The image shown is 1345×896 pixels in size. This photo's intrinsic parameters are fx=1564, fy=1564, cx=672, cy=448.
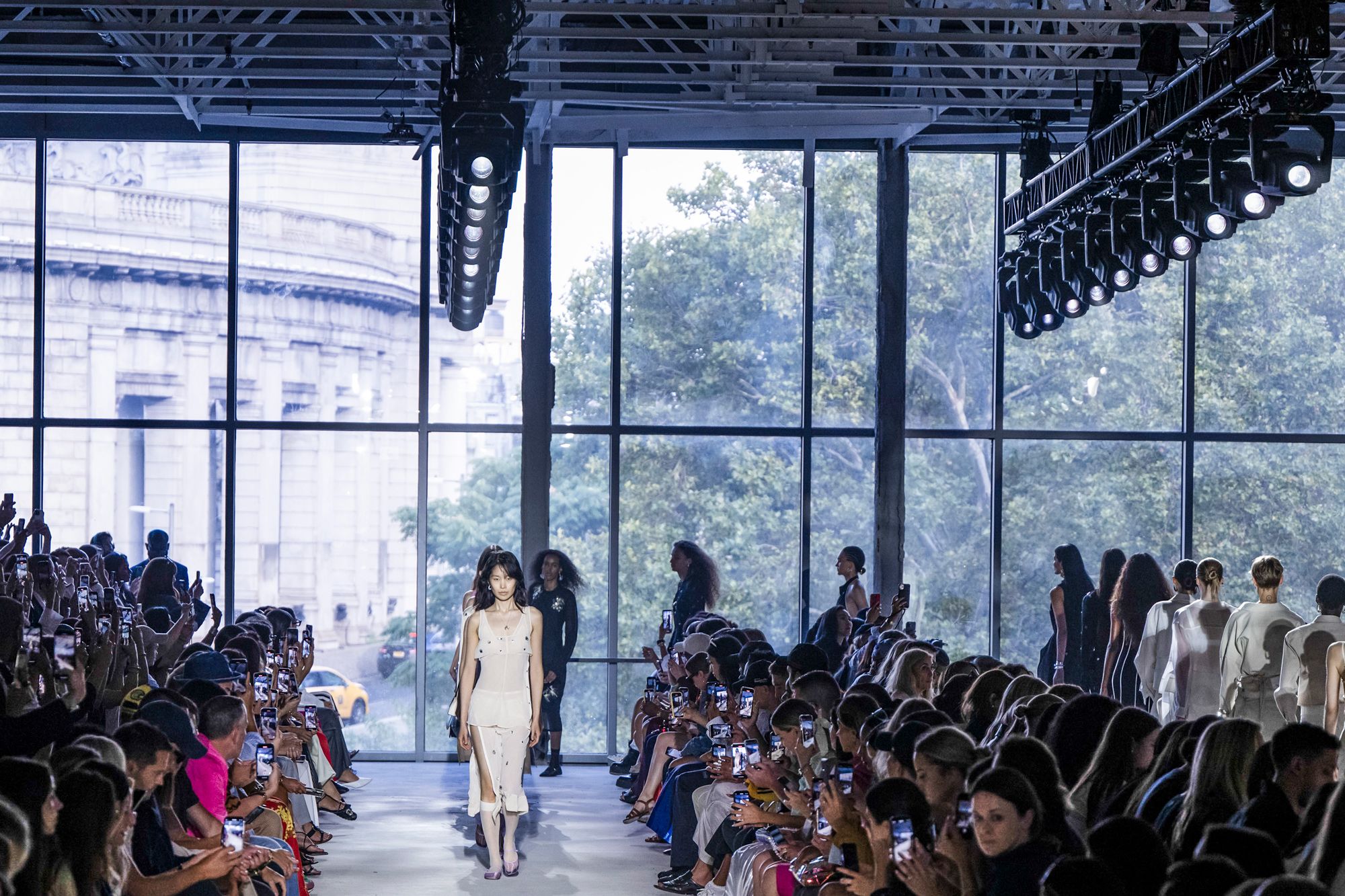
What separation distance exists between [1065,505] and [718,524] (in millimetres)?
2537

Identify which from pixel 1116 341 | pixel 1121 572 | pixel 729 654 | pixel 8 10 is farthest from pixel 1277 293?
pixel 8 10

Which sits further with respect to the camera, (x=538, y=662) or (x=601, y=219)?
(x=601, y=219)

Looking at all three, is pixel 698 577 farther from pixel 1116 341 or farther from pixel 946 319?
pixel 1116 341

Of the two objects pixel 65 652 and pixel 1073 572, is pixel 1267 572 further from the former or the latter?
pixel 65 652

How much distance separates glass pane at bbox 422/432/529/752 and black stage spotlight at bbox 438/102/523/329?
1.77m

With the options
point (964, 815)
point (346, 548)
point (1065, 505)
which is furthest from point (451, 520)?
point (964, 815)

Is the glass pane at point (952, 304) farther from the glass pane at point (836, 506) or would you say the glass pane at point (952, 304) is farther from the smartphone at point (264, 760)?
the smartphone at point (264, 760)

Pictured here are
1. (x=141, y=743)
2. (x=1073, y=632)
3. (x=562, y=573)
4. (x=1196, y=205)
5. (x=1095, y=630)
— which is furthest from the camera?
(x=562, y=573)

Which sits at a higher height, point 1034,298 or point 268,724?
point 1034,298

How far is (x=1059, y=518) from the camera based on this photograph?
448 inches

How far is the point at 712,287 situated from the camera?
37.0ft

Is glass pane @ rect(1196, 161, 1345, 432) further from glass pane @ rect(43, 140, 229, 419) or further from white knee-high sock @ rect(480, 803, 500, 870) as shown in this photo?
glass pane @ rect(43, 140, 229, 419)

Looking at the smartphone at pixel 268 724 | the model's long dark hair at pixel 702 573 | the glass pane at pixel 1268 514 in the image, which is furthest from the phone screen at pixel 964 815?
the glass pane at pixel 1268 514

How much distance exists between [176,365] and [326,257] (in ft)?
4.32
